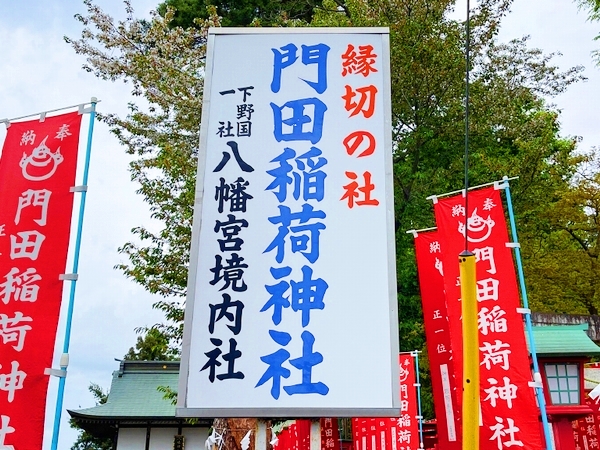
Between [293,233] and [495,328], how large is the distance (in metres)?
3.13

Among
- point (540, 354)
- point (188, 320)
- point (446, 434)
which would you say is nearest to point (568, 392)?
point (540, 354)

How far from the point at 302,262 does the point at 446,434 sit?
4.96 meters

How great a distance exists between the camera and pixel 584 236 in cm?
1908

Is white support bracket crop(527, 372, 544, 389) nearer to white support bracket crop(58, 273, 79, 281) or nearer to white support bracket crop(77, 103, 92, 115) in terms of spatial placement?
white support bracket crop(58, 273, 79, 281)

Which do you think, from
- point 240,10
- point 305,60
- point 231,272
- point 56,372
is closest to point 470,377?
point 231,272

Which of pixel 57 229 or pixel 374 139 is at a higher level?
pixel 374 139

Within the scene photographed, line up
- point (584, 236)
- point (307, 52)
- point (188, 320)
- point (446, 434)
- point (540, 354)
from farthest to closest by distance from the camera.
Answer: point (584, 236) → point (540, 354) → point (446, 434) → point (307, 52) → point (188, 320)

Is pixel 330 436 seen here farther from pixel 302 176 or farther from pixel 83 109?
pixel 302 176

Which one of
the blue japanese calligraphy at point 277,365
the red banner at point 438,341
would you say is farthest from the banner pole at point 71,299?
the red banner at point 438,341

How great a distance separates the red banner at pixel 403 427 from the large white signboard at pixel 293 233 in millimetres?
7145

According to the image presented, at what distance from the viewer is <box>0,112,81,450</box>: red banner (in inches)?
210

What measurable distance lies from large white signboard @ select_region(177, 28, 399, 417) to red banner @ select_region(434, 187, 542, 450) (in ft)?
5.75

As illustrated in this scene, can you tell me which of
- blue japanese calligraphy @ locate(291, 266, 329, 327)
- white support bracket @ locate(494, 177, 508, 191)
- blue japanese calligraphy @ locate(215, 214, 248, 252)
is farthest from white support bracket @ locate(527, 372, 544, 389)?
blue japanese calligraphy @ locate(215, 214, 248, 252)

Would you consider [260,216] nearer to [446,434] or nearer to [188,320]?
[188,320]
